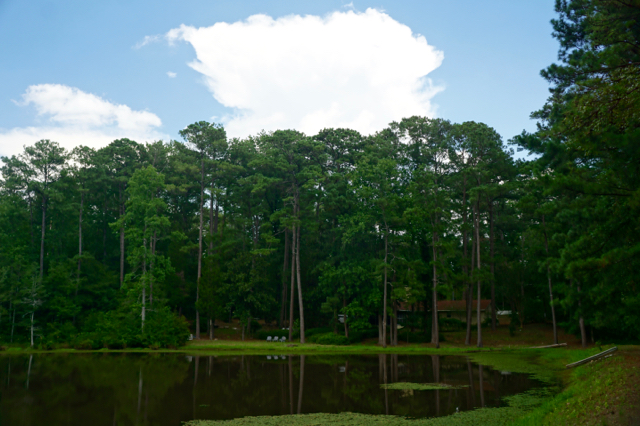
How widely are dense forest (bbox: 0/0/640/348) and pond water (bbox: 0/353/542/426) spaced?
12.2m

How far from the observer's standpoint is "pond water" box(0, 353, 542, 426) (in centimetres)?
1244

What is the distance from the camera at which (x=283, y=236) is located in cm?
4850

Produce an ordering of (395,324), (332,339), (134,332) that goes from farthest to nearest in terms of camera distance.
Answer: (395,324)
(332,339)
(134,332)

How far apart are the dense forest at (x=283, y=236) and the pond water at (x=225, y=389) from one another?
1220cm

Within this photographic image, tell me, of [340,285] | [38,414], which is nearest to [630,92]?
[38,414]

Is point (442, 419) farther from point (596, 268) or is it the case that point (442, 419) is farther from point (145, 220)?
point (145, 220)

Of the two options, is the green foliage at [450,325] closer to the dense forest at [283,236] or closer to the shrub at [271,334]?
the dense forest at [283,236]

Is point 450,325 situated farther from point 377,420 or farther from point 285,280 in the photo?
point 377,420

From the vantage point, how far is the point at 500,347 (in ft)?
115

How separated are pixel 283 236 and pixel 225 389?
107ft

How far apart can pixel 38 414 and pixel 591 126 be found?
16704mm

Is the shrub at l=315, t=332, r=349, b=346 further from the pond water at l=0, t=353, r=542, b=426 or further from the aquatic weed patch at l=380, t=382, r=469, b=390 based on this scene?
the aquatic weed patch at l=380, t=382, r=469, b=390

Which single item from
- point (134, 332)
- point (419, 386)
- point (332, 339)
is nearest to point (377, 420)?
point (419, 386)

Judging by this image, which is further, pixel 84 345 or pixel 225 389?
pixel 84 345
